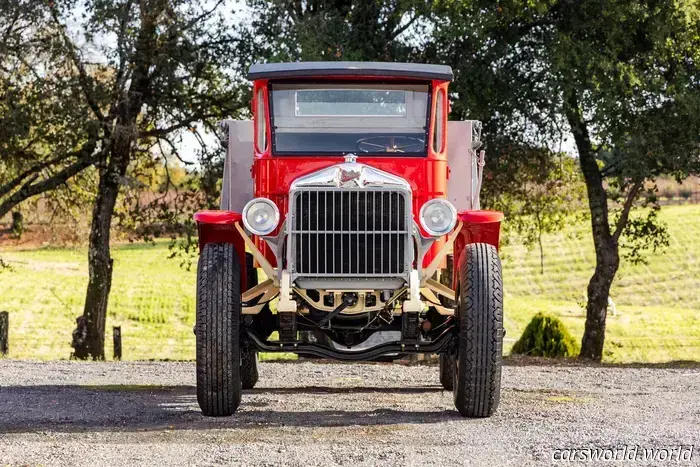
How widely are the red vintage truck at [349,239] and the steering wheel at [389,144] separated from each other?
1 cm

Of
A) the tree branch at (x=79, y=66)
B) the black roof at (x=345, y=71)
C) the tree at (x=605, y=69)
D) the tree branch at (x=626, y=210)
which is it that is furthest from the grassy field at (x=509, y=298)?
the black roof at (x=345, y=71)

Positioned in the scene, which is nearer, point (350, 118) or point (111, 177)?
point (350, 118)

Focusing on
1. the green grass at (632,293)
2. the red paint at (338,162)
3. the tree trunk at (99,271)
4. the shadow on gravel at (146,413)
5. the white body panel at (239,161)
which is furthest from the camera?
the green grass at (632,293)

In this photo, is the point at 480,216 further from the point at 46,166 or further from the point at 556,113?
the point at 46,166

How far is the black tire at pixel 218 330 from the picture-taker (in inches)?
360

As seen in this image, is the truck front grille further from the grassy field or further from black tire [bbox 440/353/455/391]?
the grassy field

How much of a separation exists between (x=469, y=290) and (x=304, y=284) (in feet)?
4.28

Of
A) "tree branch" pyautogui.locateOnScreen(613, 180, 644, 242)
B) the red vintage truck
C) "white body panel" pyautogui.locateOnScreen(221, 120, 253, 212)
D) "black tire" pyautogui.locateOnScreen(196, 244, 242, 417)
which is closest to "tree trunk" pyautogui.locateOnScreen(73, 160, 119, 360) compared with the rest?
"tree branch" pyautogui.locateOnScreen(613, 180, 644, 242)

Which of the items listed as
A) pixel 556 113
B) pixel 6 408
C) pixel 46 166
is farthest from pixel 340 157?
pixel 46 166

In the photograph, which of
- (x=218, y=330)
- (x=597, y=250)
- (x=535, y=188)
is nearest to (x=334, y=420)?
(x=218, y=330)

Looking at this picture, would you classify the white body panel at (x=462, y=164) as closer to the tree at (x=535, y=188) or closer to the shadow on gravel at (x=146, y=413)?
the shadow on gravel at (x=146, y=413)

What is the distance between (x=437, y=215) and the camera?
925 cm

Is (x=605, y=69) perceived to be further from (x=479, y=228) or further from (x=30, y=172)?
(x=30, y=172)

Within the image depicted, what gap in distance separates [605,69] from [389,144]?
7.76 metres
